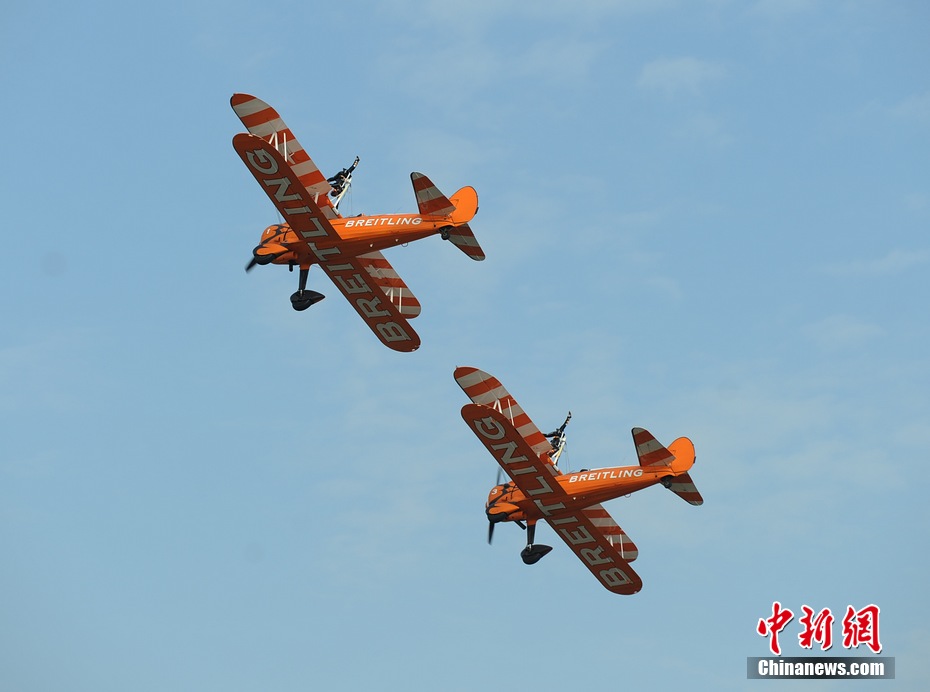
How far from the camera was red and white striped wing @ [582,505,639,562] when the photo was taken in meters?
53.7

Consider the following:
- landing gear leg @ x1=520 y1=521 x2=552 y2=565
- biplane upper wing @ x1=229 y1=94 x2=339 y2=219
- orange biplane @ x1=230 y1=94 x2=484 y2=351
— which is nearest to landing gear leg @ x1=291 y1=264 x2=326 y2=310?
orange biplane @ x1=230 y1=94 x2=484 y2=351

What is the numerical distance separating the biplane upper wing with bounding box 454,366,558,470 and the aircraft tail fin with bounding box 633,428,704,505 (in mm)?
3518

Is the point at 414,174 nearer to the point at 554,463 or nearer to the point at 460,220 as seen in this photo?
the point at 460,220

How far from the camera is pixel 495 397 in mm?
51562

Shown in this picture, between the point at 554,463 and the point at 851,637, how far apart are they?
1110cm

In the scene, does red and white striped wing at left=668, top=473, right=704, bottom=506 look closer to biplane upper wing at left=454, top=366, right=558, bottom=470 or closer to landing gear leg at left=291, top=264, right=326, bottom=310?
biplane upper wing at left=454, top=366, right=558, bottom=470

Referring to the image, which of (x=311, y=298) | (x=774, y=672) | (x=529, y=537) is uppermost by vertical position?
(x=311, y=298)

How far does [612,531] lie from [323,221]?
14873 millimetres

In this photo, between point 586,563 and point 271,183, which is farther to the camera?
point 586,563

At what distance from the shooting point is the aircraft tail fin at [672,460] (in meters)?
49.8

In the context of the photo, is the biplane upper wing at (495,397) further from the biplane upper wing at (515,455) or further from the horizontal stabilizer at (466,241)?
the horizontal stabilizer at (466,241)

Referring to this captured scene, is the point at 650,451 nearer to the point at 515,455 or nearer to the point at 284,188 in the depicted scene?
the point at 515,455

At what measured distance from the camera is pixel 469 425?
50.7 metres

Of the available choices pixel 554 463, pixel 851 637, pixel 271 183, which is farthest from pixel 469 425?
pixel 851 637
